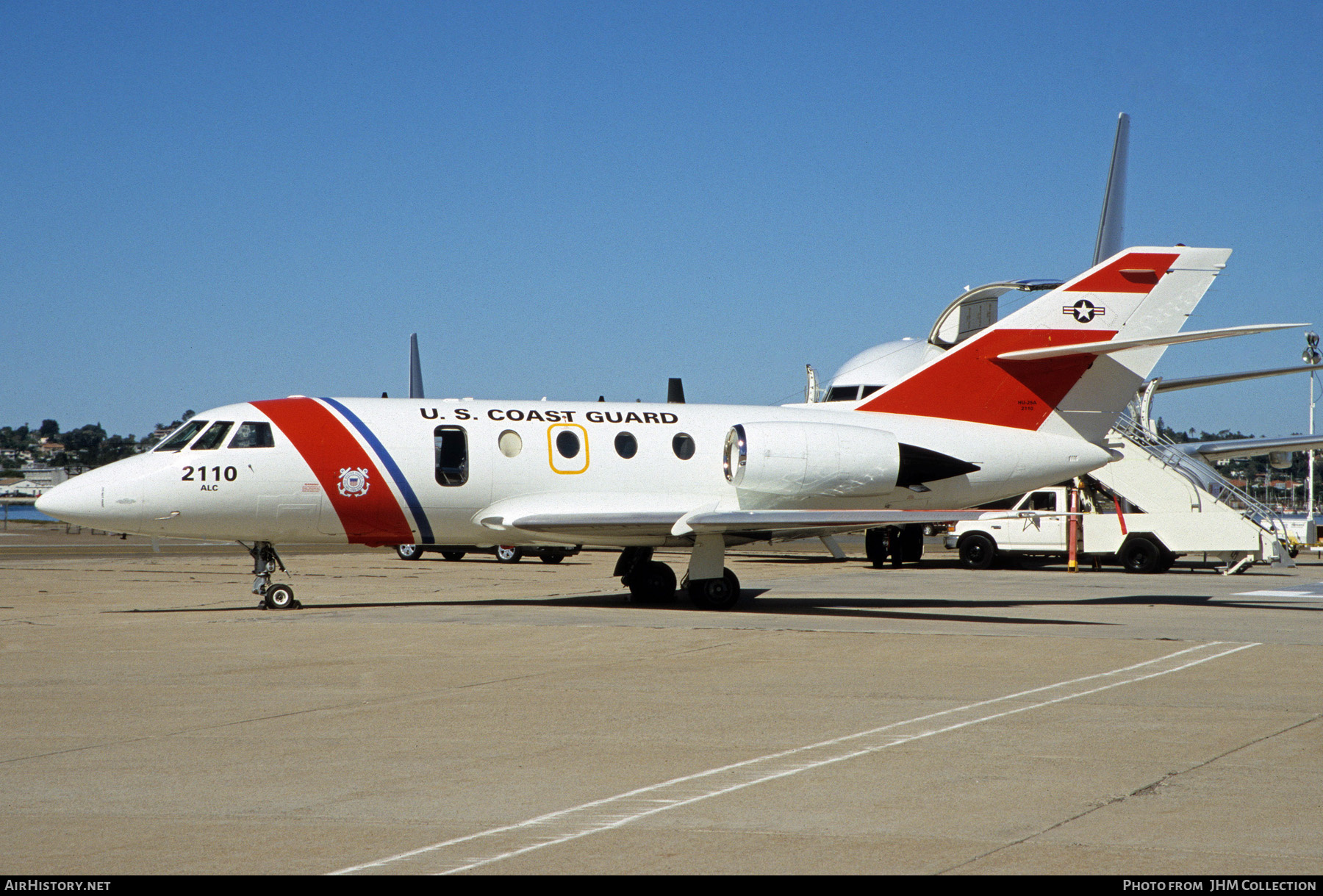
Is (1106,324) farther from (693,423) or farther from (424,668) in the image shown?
(424,668)

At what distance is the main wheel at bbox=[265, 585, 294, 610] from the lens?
16.9 m

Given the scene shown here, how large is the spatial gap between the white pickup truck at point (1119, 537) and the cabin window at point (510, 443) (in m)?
12.5

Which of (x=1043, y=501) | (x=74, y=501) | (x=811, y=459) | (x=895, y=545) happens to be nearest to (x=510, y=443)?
(x=811, y=459)

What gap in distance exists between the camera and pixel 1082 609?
1825 centimetres

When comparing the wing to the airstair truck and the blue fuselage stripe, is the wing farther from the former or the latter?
the airstair truck

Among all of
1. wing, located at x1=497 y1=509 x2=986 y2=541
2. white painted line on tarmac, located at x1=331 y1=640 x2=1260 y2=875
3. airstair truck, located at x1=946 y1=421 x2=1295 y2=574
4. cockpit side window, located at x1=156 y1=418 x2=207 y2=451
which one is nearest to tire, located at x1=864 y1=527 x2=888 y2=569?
airstair truck, located at x1=946 y1=421 x2=1295 y2=574

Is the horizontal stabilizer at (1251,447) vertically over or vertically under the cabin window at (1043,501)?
over

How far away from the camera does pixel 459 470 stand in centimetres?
1731

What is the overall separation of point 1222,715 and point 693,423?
11089 millimetres

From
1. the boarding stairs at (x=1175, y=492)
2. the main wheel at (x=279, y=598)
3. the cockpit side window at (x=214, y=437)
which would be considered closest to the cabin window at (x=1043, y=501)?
the boarding stairs at (x=1175, y=492)

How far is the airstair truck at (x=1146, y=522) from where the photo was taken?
27.5 meters

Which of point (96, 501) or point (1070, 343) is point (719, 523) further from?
point (96, 501)

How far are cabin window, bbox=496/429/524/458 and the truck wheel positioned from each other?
16519 mm

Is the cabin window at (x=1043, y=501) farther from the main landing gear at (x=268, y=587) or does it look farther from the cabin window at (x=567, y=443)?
the main landing gear at (x=268, y=587)
